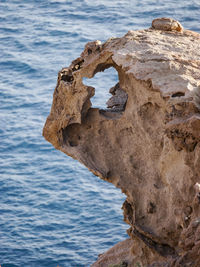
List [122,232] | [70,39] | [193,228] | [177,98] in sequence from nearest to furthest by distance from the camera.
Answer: [193,228] < [177,98] < [122,232] < [70,39]

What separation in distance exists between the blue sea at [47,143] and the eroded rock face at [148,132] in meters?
6.40

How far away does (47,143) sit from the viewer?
2038 centimetres

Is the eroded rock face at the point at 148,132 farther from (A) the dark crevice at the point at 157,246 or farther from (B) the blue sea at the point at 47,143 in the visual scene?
(B) the blue sea at the point at 47,143

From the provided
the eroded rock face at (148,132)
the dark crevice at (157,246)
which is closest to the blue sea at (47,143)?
the eroded rock face at (148,132)

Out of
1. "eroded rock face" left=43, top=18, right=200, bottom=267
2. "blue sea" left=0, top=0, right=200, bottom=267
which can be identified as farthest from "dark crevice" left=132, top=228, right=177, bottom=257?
"blue sea" left=0, top=0, right=200, bottom=267

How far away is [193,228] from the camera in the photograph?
253 inches

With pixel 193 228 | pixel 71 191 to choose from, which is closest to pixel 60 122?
pixel 193 228

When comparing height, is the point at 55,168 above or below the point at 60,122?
below

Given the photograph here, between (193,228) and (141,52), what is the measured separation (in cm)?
266

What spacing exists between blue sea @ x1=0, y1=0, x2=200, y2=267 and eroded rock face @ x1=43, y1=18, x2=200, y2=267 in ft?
21.0

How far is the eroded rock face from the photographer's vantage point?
7.07 metres

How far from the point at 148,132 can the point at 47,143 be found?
1263 centimetres

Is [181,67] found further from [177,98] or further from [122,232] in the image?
[122,232]

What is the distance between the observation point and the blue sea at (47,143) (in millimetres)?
15641
